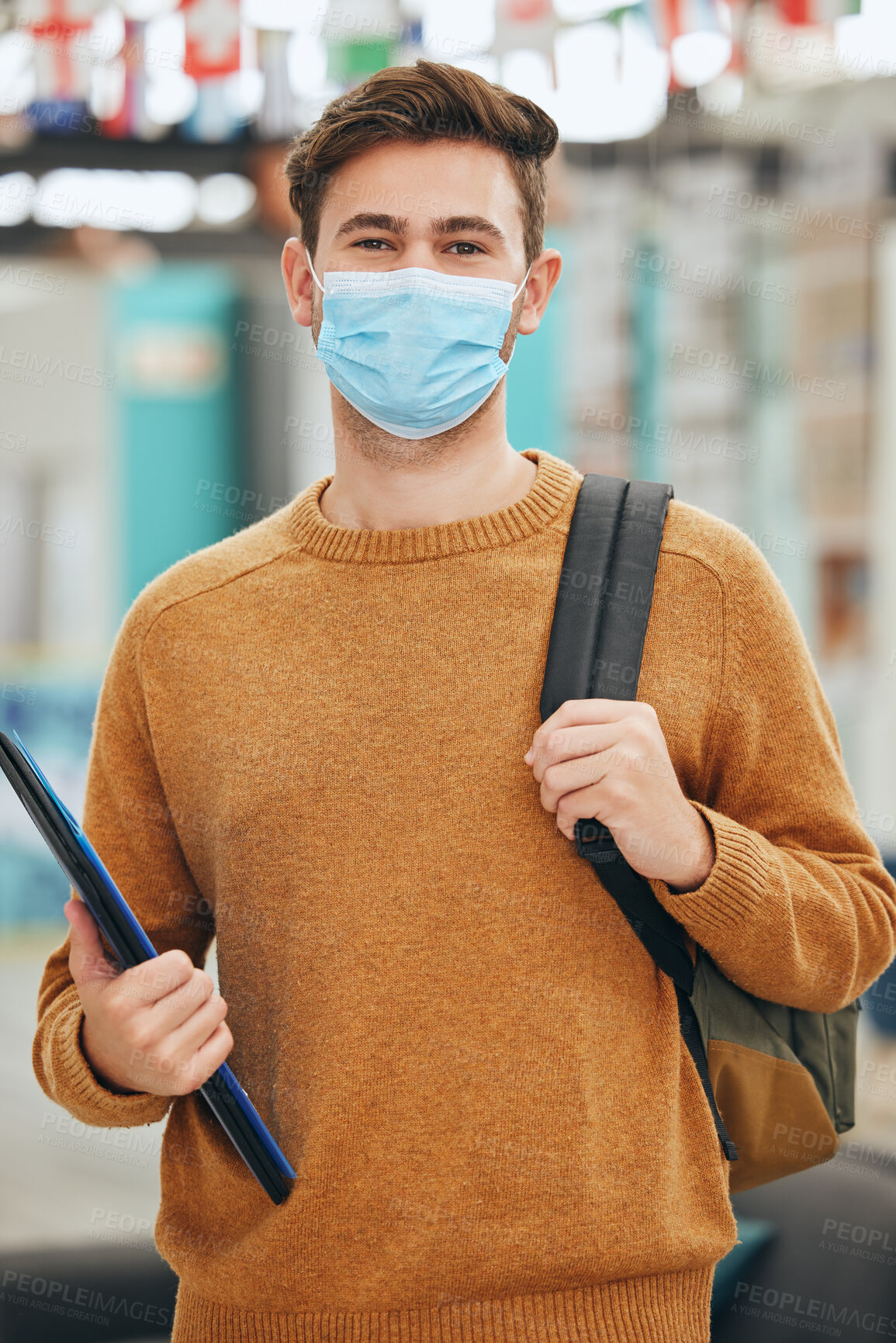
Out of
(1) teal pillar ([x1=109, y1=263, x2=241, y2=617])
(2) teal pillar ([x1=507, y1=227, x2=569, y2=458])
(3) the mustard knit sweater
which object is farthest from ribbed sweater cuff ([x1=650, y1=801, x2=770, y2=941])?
(1) teal pillar ([x1=109, y1=263, x2=241, y2=617])

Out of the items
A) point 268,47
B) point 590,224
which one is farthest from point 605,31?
point 590,224

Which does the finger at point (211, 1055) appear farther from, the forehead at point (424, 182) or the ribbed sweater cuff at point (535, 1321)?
the forehead at point (424, 182)

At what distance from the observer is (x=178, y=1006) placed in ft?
3.76

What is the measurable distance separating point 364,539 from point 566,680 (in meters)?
0.29

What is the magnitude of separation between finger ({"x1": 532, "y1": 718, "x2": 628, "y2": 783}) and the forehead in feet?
1.78

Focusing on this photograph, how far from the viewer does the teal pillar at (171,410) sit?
5797 millimetres

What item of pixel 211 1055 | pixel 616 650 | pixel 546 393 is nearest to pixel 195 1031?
pixel 211 1055

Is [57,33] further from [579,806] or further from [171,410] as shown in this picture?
[579,806]

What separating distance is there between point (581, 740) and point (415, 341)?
468 millimetres

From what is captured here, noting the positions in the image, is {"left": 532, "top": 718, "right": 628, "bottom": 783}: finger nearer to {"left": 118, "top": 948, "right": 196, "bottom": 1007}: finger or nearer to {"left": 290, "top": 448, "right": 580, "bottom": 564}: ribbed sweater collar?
{"left": 290, "top": 448, "right": 580, "bottom": 564}: ribbed sweater collar

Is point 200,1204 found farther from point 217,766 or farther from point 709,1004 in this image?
point 709,1004

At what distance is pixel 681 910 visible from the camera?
1135 mm

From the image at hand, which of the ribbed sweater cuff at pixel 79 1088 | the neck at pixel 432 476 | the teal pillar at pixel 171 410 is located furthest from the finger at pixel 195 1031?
the teal pillar at pixel 171 410

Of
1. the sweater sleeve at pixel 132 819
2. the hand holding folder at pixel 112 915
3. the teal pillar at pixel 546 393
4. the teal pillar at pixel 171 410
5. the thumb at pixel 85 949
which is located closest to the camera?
the hand holding folder at pixel 112 915
